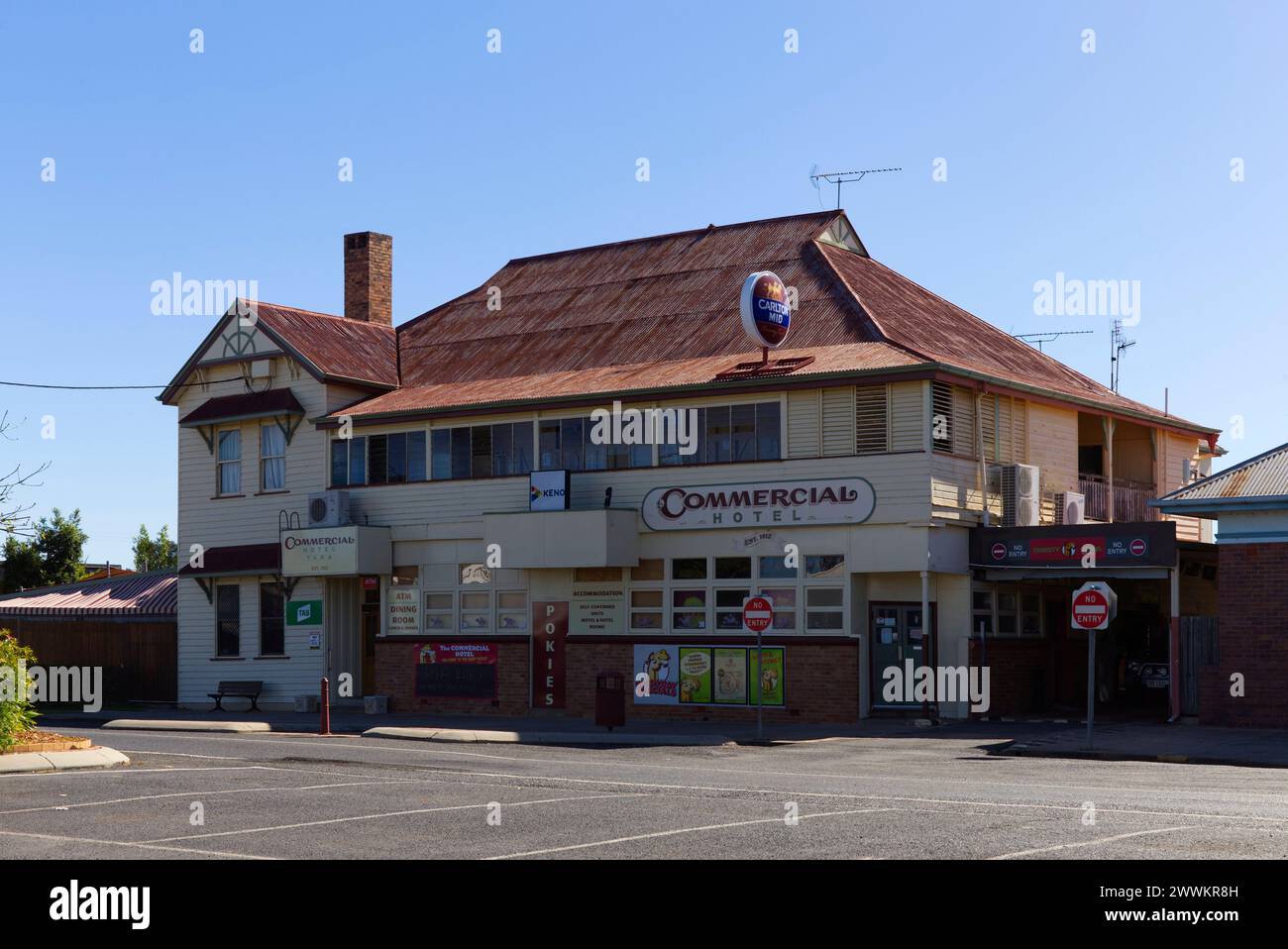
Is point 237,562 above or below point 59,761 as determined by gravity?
above

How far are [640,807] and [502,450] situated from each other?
769 inches

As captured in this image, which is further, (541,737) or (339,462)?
(339,462)

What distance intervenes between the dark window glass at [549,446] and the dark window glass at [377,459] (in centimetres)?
440

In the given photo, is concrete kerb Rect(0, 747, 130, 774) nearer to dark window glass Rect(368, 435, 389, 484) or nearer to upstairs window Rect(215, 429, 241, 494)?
dark window glass Rect(368, 435, 389, 484)

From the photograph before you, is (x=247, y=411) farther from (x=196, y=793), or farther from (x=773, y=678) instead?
(x=196, y=793)

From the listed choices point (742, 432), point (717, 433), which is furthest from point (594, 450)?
point (742, 432)

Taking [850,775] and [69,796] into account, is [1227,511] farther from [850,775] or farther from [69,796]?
[69,796]

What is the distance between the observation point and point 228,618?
39219 millimetres

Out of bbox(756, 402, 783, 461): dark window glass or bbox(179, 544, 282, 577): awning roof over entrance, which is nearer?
bbox(756, 402, 783, 461): dark window glass

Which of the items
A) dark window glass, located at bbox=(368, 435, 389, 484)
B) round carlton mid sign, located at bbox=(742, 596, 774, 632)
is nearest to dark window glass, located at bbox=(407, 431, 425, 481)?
dark window glass, located at bbox=(368, 435, 389, 484)

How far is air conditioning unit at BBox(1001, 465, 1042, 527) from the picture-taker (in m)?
30.9

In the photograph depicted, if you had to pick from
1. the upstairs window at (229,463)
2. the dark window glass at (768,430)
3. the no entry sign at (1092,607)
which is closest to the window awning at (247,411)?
the upstairs window at (229,463)

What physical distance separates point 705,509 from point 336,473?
9.98 m

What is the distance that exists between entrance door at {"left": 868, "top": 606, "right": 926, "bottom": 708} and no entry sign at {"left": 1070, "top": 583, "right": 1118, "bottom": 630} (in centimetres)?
644
